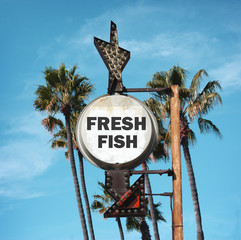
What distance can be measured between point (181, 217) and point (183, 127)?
21422 millimetres

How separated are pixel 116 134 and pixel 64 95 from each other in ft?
88.0

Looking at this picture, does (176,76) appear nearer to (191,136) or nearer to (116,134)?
(191,136)

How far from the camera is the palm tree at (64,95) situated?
1336 inches

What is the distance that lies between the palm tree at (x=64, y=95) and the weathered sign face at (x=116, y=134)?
26.0 meters

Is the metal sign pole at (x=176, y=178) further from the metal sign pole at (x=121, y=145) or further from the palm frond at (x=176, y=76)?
the palm frond at (x=176, y=76)

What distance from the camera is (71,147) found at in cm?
3512

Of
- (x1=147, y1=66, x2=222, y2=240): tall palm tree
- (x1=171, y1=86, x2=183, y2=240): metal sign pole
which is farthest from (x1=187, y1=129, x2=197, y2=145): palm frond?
(x1=171, y1=86, x2=183, y2=240): metal sign pole

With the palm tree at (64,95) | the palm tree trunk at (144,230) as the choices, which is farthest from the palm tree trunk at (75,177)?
the palm tree trunk at (144,230)

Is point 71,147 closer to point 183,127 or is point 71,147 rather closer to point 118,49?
point 183,127

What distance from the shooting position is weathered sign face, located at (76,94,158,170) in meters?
7.82

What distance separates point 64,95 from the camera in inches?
1351

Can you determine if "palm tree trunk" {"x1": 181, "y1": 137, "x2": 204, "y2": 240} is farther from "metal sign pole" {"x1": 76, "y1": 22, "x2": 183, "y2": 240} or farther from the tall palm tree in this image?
"metal sign pole" {"x1": 76, "y1": 22, "x2": 183, "y2": 240}

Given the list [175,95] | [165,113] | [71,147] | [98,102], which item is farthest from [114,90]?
[71,147]

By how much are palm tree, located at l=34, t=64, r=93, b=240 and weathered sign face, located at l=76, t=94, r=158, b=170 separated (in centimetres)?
2596
